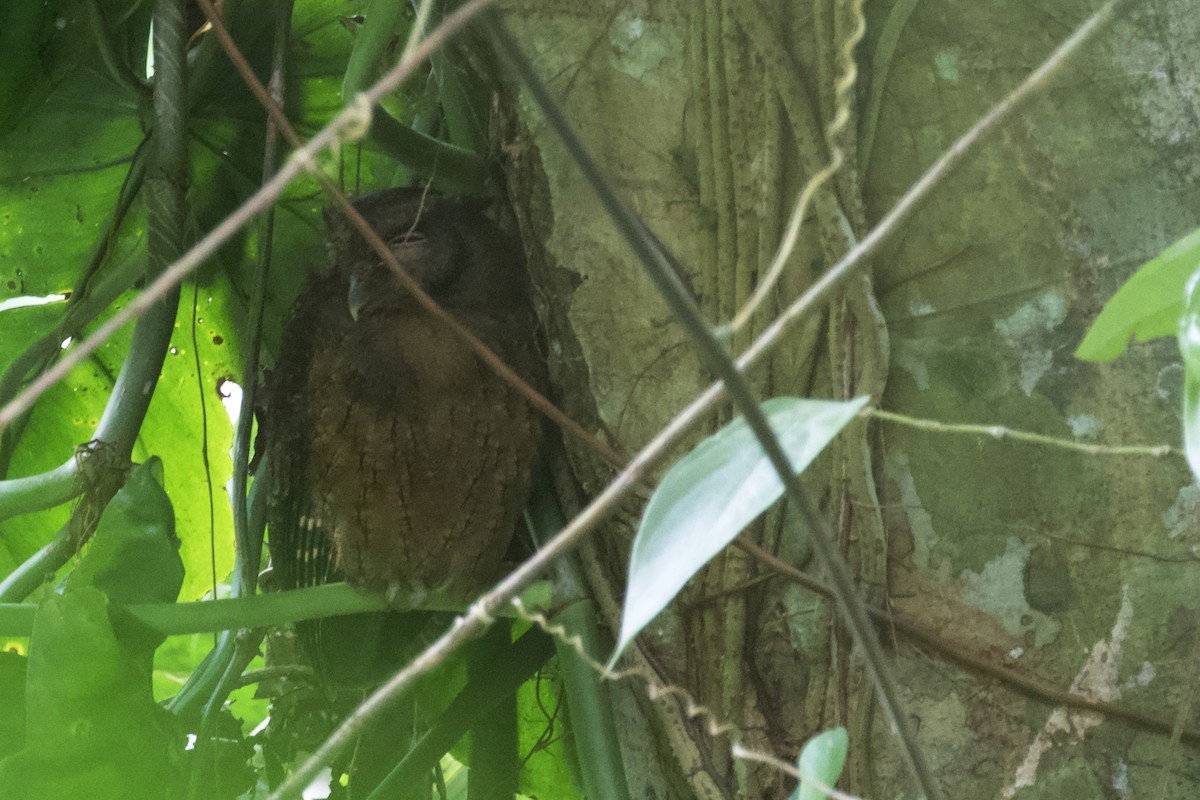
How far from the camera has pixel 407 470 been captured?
131 cm

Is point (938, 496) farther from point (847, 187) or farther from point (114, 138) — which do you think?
point (114, 138)

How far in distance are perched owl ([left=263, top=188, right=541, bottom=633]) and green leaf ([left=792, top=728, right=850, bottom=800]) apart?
0.76 meters

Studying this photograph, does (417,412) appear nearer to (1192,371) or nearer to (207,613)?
(207,613)

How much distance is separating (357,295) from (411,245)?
0.30 ft

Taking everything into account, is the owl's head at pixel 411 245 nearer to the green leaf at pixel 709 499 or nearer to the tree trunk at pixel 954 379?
the tree trunk at pixel 954 379

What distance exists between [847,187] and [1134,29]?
0.33 metres

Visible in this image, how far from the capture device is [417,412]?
4.31 ft

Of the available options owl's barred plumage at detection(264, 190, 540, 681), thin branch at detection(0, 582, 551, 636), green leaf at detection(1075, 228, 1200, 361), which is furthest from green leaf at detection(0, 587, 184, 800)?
green leaf at detection(1075, 228, 1200, 361)

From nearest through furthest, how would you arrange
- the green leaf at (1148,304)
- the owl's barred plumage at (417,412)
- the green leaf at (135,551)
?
the green leaf at (1148,304), the green leaf at (135,551), the owl's barred plumage at (417,412)

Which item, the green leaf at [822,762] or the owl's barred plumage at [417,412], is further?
the owl's barred plumage at [417,412]

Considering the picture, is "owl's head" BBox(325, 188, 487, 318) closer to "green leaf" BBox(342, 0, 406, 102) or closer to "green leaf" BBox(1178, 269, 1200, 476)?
"green leaf" BBox(342, 0, 406, 102)

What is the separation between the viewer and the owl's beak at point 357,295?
4.50 ft

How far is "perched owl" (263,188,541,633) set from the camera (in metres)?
1.31

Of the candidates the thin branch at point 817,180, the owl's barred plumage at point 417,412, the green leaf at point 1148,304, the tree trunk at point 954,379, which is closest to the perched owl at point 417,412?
the owl's barred plumage at point 417,412
